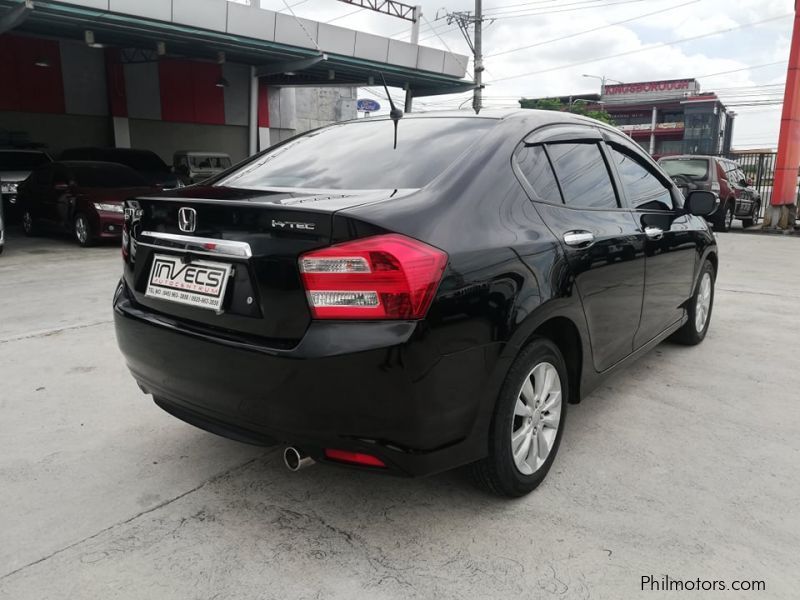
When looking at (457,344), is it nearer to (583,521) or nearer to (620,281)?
(583,521)

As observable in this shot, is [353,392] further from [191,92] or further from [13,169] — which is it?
[191,92]

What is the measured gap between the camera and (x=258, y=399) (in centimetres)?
215

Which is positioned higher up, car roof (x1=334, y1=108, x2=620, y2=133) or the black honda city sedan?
car roof (x1=334, y1=108, x2=620, y2=133)

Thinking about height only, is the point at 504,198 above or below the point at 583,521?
above

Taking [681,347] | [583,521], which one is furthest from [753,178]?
[583,521]

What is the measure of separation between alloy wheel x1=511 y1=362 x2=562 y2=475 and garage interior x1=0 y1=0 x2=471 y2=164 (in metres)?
12.0

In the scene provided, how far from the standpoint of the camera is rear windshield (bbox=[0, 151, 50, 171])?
14055 mm

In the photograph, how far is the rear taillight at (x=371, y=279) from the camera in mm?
2002

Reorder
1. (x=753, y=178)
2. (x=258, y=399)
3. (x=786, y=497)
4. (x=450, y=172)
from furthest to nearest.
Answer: (x=753, y=178), (x=786, y=497), (x=450, y=172), (x=258, y=399)

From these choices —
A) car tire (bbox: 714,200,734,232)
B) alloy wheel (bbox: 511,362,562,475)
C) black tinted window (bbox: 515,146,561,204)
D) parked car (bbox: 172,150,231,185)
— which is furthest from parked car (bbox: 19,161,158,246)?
car tire (bbox: 714,200,734,232)

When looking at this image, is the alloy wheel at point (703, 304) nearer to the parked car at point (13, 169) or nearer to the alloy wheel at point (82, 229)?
the alloy wheel at point (82, 229)

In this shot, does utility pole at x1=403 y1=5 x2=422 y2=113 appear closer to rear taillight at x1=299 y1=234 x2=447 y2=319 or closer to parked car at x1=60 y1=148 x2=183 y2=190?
parked car at x1=60 y1=148 x2=183 y2=190

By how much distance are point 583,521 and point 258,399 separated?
130 centimetres

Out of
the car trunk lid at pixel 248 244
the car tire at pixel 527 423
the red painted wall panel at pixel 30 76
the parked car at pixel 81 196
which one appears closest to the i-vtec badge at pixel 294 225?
the car trunk lid at pixel 248 244
